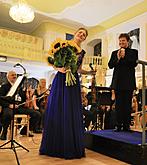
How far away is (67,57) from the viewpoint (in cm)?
253

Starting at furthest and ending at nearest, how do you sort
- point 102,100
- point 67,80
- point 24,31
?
point 24,31, point 102,100, point 67,80

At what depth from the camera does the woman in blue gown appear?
2.46m

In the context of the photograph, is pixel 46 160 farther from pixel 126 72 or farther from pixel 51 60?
pixel 126 72

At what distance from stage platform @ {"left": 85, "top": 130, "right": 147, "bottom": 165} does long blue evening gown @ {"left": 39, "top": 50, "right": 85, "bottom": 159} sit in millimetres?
337

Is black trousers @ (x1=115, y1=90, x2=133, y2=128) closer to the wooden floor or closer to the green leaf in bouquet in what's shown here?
the wooden floor

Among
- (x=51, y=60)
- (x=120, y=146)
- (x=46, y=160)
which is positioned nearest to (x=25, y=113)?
(x=51, y=60)

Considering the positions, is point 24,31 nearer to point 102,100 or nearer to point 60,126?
point 102,100

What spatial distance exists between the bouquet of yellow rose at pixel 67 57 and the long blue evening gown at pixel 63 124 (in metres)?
0.11

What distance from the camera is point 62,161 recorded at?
2311 millimetres

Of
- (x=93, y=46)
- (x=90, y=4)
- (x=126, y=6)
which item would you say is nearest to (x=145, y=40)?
(x=126, y=6)

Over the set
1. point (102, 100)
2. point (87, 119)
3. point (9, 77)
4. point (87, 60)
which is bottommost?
point (87, 119)

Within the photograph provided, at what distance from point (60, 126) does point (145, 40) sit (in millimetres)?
7901

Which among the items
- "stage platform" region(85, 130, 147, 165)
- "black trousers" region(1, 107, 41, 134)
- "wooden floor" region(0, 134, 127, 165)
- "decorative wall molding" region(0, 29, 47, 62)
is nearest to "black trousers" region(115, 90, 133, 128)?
"stage platform" region(85, 130, 147, 165)

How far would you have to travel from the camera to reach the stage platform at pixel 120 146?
2.20 meters
